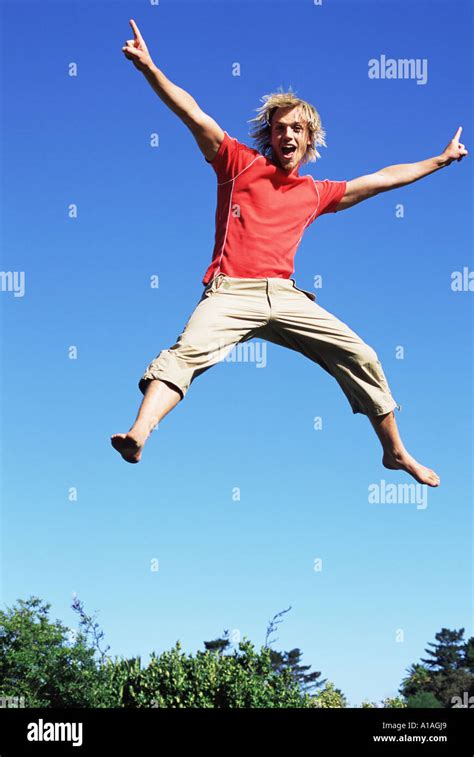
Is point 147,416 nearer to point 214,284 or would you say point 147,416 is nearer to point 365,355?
point 214,284

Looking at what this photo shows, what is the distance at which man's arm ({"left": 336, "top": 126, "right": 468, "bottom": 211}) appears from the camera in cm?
813

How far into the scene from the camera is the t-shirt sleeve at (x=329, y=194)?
25.7ft

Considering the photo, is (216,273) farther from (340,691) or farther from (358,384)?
(340,691)

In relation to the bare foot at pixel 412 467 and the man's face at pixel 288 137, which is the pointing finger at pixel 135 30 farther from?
the bare foot at pixel 412 467

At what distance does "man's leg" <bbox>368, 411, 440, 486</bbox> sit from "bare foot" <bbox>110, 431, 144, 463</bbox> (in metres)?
2.26

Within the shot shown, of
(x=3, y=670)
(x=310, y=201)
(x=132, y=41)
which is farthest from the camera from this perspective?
(x=3, y=670)

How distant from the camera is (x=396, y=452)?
7844 millimetres

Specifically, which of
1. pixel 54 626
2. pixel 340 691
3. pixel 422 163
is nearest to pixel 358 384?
pixel 422 163

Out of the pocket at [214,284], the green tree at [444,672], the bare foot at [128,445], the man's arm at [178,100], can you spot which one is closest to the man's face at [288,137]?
the man's arm at [178,100]

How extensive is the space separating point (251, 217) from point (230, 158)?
497mm

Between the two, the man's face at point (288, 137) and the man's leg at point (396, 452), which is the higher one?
the man's face at point (288, 137)

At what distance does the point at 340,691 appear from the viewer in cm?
4400

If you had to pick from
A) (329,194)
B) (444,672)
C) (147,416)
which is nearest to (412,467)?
(329,194)
